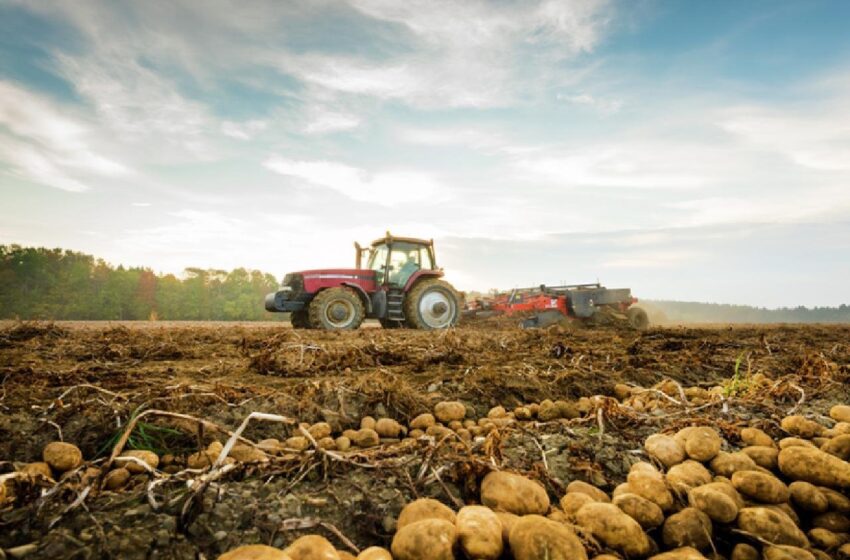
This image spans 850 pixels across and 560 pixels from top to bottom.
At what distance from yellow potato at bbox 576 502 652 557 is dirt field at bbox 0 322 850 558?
1.13 feet

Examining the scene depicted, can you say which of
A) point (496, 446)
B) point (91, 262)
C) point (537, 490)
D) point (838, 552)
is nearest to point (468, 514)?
point (537, 490)

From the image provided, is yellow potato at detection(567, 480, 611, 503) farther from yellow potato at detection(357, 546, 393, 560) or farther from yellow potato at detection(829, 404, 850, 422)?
yellow potato at detection(829, 404, 850, 422)

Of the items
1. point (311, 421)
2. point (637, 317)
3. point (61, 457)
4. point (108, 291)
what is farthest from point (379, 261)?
point (108, 291)

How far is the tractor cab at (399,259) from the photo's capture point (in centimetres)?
1143

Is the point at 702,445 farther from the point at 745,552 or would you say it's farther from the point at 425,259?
the point at 425,259

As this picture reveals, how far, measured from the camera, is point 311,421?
2717 millimetres

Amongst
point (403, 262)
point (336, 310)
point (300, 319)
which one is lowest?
point (300, 319)

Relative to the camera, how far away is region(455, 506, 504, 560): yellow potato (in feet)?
4.08

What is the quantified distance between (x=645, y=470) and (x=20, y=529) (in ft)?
6.93

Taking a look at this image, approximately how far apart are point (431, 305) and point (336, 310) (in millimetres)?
2545

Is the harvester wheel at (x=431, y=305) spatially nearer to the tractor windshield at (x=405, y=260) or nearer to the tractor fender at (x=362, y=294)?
the tractor windshield at (x=405, y=260)

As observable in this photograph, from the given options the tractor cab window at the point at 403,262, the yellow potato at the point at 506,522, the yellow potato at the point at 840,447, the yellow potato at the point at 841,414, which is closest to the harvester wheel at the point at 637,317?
the tractor cab window at the point at 403,262

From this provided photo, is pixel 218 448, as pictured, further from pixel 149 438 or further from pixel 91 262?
pixel 91 262

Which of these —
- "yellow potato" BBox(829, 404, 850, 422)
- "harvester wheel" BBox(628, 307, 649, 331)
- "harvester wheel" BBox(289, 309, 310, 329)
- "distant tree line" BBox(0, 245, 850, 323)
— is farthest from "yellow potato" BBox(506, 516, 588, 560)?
"distant tree line" BBox(0, 245, 850, 323)
